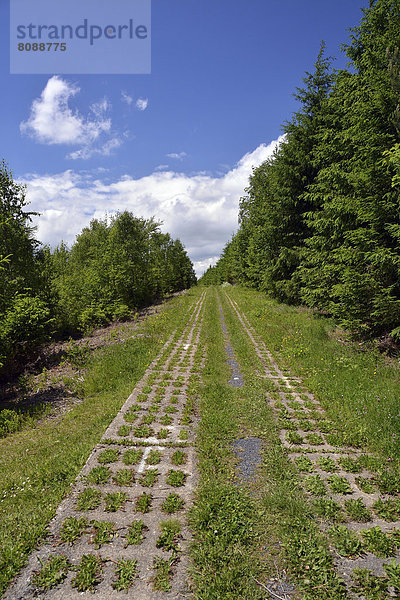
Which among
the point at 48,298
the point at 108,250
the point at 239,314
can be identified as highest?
the point at 108,250

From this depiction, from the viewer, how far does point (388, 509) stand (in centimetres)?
394

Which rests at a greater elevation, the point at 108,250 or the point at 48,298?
the point at 108,250

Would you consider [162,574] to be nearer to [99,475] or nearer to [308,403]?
[99,475]

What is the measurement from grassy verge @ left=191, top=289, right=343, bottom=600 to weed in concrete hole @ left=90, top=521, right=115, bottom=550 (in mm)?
1148

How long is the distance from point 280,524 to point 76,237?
157 feet

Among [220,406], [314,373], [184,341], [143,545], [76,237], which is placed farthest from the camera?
[76,237]

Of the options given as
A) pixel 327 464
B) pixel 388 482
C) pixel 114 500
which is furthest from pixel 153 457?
pixel 388 482

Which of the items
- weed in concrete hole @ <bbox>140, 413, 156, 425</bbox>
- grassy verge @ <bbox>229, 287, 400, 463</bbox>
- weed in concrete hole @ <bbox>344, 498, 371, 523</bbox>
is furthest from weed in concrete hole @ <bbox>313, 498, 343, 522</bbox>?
weed in concrete hole @ <bbox>140, 413, 156, 425</bbox>

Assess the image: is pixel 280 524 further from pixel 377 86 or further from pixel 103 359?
pixel 377 86

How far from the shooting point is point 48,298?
17078 mm

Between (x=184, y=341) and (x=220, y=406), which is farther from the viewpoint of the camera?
(x=184, y=341)

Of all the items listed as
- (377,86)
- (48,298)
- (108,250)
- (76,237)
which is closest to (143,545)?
(377,86)

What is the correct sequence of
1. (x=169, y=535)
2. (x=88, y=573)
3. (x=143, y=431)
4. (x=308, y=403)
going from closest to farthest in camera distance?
(x=88, y=573), (x=169, y=535), (x=143, y=431), (x=308, y=403)

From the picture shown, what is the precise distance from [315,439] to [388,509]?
182 cm
